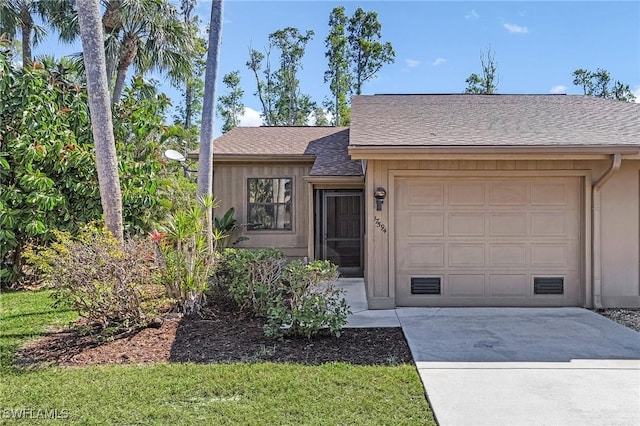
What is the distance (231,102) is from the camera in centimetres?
3045

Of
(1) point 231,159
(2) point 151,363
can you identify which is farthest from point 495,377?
Result: (1) point 231,159

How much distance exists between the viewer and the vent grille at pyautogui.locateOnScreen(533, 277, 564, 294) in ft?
24.2

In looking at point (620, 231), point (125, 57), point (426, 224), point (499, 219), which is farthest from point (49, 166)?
point (620, 231)

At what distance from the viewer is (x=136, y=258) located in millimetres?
5539

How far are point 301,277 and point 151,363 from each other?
80.8 inches

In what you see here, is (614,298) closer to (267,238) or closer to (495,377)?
(495,377)

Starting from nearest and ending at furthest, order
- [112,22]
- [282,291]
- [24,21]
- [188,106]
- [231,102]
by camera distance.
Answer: [282,291] < [112,22] < [24,21] < [188,106] < [231,102]

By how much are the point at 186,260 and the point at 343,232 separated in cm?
511

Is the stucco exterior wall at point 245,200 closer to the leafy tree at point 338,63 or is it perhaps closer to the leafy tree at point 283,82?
the leafy tree at point 338,63

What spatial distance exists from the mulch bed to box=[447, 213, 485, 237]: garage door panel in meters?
2.43

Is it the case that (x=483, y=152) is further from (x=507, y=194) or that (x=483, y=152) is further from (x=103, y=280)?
(x=103, y=280)

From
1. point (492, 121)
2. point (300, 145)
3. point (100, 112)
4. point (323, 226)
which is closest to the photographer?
point (100, 112)

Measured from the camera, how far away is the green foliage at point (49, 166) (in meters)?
8.53

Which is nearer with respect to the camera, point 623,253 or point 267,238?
point 623,253
